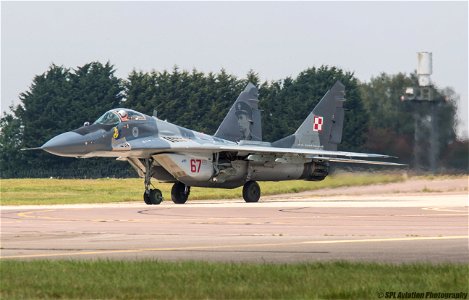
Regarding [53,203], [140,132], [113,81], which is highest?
[113,81]

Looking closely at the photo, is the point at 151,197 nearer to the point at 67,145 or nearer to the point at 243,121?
the point at 67,145

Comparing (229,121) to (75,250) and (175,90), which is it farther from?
(175,90)

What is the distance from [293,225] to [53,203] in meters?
16.6

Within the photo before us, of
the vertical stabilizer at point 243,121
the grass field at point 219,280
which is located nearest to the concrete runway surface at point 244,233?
the grass field at point 219,280

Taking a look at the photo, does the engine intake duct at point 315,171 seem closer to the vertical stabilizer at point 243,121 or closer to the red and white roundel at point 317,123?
the red and white roundel at point 317,123

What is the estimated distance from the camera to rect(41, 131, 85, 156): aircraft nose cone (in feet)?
112

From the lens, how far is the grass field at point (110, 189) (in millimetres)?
40938

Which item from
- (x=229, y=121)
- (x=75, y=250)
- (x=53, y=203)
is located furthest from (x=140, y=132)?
(x=75, y=250)

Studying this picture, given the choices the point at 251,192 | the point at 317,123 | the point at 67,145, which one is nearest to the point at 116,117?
the point at 67,145

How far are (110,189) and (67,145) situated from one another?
1538cm

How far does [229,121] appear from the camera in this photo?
42.1 metres

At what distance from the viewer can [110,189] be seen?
4938 centimetres

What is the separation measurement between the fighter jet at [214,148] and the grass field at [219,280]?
2097 cm

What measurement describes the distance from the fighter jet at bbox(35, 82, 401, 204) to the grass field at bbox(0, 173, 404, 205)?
165 centimetres
